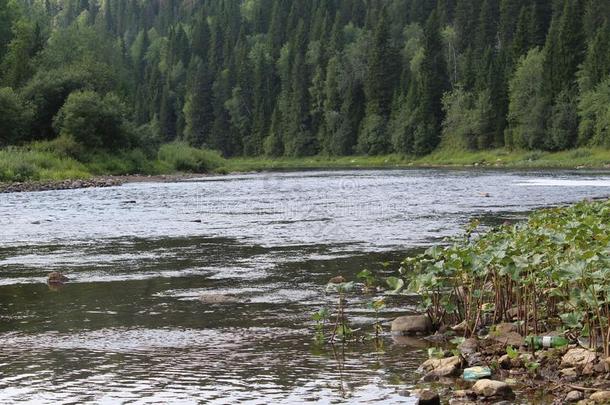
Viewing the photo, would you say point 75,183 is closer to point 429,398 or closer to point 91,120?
point 91,120

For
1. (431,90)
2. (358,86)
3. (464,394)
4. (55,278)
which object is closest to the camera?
(464,394)

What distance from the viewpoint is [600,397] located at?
366 inches

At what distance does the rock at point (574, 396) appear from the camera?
953cm

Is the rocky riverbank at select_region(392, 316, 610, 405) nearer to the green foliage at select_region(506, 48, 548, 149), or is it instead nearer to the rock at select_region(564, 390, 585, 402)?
the rock at select_region(564, 390, 585, 402)

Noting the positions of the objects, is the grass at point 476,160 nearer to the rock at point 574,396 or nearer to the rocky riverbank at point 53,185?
the rocky riverbank at point 53,185

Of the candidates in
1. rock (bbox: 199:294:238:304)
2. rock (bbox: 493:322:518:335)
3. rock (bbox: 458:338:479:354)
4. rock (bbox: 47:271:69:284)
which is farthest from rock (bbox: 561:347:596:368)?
Answer: rock (bbox: 47:271:69:284)

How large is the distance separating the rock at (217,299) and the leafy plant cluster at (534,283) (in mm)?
3667

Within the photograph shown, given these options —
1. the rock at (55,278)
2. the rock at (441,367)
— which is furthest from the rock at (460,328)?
the rock at (55,278)

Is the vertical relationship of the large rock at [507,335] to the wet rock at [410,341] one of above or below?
above

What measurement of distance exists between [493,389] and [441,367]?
49.3 inches

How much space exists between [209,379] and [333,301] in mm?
5518

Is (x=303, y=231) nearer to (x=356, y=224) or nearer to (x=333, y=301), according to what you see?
(x=356, y=224)

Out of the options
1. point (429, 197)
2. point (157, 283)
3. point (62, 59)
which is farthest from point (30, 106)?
point (157, 283)

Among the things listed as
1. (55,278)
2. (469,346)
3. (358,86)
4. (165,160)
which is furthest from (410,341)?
(358,86)
